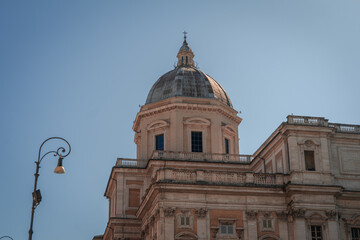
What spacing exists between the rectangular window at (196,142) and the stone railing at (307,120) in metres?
11.3

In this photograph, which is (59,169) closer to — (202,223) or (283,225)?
(202,223)

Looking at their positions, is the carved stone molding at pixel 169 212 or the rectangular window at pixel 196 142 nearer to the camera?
the carved stone molding at pixel 169 212

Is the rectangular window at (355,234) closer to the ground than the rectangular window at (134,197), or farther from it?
closer to the ground

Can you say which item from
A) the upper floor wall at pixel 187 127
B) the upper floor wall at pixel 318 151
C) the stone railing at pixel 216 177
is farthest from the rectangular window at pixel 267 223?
the upper floor wall at pixel 187 127

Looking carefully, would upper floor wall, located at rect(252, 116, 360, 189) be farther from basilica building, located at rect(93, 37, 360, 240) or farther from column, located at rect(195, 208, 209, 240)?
column, located at rect(195, 208, 209, 240)

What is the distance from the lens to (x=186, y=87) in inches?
2082

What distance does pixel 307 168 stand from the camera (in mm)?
40094

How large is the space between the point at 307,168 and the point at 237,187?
18.4 feet

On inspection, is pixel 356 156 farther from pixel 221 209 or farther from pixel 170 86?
pixel 170 86

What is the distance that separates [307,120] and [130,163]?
1657 centimetres

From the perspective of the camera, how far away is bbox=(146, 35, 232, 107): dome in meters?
52.5

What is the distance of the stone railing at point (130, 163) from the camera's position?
161 feet

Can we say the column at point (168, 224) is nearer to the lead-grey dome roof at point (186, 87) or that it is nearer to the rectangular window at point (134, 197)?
the rectangular window at point (134, 197)

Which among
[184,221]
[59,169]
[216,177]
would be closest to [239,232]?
[184,221]
